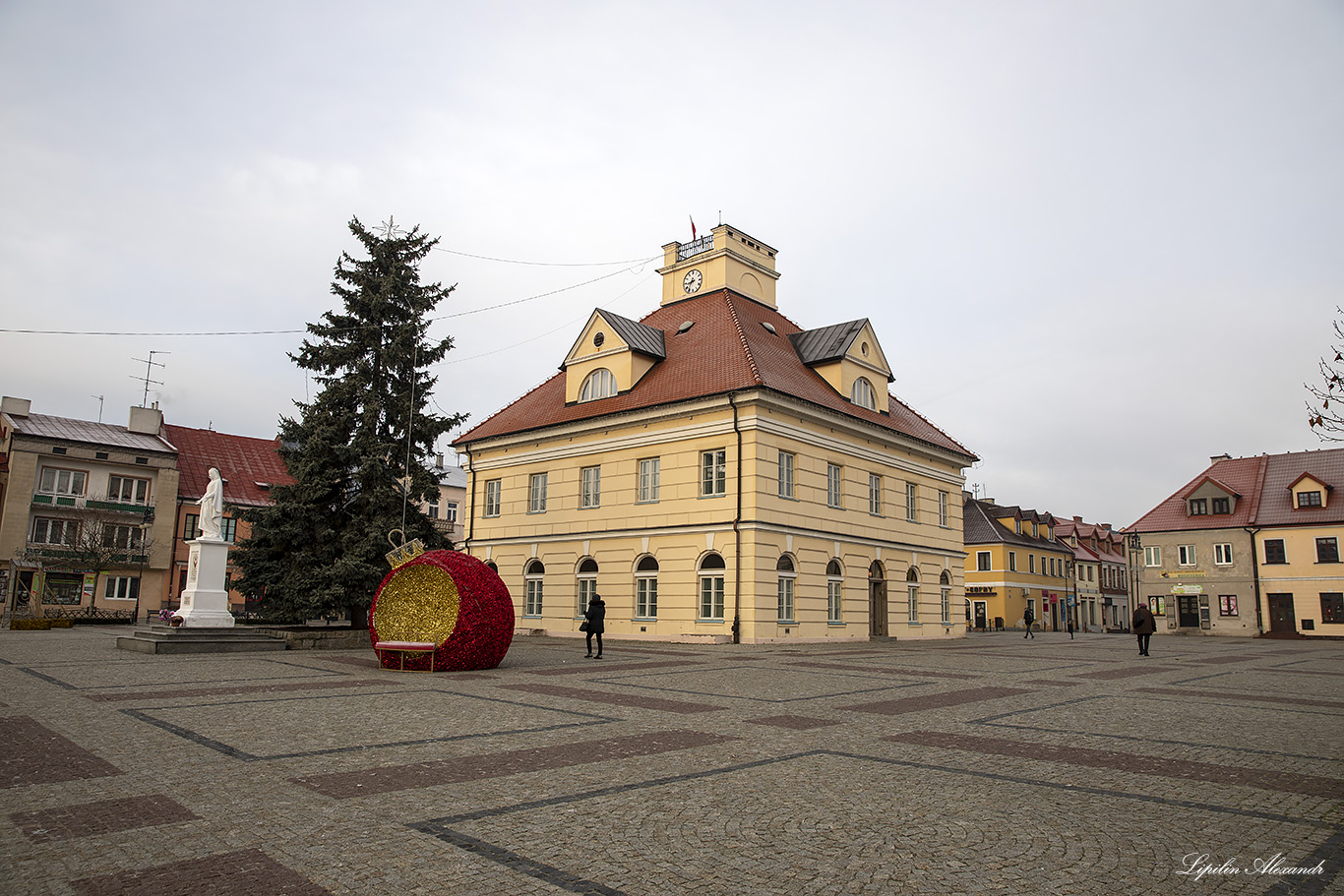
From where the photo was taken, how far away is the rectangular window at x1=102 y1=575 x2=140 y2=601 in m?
49.0

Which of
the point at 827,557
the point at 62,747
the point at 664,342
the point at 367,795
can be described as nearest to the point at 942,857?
the point at 367,795

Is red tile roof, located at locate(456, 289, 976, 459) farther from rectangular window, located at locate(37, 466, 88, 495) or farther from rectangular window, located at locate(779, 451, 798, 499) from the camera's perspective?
rectangular window, located at locate(37, 466, 88, 495)

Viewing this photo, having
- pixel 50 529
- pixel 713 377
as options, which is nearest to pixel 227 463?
pixel 50 529

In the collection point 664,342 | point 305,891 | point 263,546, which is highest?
point 664,342

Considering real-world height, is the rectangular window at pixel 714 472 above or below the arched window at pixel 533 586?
above

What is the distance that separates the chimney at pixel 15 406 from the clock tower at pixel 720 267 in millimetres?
38884

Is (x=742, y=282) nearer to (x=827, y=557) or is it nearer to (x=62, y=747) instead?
(x=827, y=557)

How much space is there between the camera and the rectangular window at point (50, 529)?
47062mm

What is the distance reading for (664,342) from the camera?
3312 cm

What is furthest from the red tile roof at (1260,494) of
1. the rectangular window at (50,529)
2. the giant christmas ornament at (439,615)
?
the rectangular window at (50,529)

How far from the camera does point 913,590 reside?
34.7 m

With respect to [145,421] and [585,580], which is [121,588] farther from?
[585,580]

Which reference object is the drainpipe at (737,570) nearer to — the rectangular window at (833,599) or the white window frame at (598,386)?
the rectangular window at (833,599)

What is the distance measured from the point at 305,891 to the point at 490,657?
12.3m
